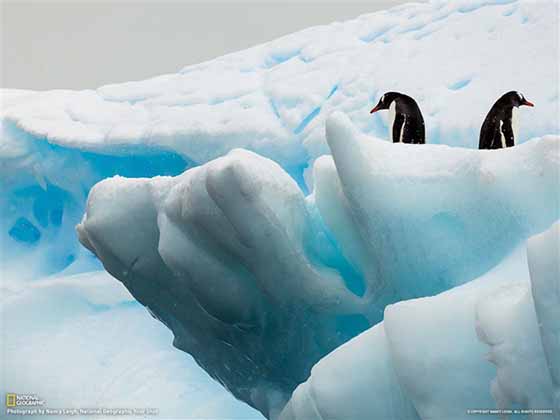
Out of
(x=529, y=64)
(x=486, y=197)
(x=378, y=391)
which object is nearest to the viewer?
(x=378, y=391)

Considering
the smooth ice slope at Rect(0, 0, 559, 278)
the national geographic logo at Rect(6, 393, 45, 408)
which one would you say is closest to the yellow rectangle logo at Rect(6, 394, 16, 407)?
the national geographic logo at Rect(6, 393, 45, 408)

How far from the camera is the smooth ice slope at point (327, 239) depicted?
2.47m

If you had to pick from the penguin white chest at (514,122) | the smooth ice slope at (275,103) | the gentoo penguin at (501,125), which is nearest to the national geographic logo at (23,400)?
the smooth ice slope at (275,103)

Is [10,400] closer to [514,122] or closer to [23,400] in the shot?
[23,400]

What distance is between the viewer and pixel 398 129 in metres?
4.23

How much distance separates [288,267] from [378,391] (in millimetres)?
621

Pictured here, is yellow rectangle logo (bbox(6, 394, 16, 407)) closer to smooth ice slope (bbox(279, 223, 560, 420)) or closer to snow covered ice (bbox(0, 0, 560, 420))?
snow covered ice (bbox(0, 0, 560, 420))

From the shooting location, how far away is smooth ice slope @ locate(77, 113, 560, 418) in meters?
2.47

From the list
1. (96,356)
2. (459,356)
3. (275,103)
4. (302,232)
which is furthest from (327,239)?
(96,356)

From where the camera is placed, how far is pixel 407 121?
4.19 metres

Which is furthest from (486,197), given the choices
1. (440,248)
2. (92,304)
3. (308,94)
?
(92,304)

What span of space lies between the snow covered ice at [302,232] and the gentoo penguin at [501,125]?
0.95 m

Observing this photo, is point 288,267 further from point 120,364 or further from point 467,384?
point 120,364

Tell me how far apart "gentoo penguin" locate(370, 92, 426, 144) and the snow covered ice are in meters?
0.92
